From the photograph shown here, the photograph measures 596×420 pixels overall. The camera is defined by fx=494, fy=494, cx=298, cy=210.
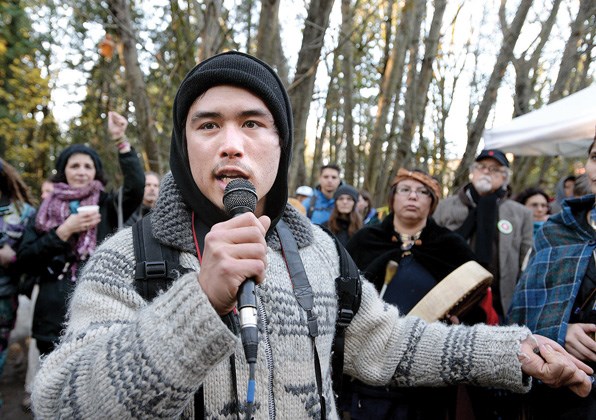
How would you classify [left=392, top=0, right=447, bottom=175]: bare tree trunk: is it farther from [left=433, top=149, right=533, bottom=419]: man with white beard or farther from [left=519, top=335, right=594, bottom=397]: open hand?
[left=519, top=335, right=594, bottom=397]: open hand

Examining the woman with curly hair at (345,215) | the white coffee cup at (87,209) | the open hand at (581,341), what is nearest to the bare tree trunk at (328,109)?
the woman with curly hair at (345,215)

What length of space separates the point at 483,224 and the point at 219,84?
340 cm

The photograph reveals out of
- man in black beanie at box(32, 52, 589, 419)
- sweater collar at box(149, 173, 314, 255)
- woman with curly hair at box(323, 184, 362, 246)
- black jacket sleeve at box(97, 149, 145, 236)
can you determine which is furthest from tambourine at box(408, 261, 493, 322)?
woman with curly hair at box(323, 184, 362, 246)

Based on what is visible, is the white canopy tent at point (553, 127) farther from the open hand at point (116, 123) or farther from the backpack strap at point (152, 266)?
the backpack strap at point (152, 266)

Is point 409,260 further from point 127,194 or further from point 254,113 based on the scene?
point 254,113

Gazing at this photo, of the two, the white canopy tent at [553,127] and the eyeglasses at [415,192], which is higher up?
the white canopy tent at [553,127]

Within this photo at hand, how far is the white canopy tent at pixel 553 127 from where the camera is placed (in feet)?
14.8

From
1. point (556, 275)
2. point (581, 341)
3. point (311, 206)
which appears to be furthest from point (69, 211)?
point (311, 206)

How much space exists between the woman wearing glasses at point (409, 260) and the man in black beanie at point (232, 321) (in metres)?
1.16

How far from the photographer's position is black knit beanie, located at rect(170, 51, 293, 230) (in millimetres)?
1438

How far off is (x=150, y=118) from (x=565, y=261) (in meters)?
4.92

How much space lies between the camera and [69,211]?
389 centimetres

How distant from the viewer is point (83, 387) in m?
1.05

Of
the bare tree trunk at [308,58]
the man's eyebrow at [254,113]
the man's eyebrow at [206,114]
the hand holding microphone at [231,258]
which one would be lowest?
the hand holding microphone at [231,258]
